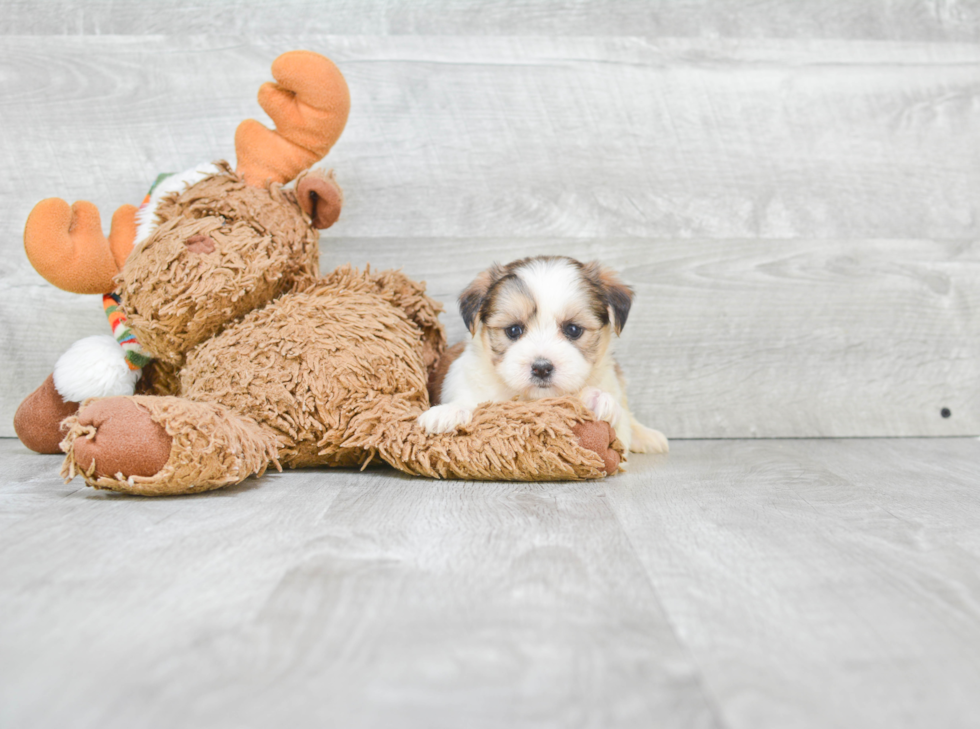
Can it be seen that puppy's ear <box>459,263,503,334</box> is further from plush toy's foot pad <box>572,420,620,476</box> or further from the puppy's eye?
plush toy's foot pad <box>572,420,620,476</box>

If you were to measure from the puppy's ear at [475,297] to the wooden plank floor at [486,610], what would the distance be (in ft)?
1.64

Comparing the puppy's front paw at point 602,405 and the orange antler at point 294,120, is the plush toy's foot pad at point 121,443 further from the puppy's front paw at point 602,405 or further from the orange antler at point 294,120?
the puppy's front paw at point 602,405

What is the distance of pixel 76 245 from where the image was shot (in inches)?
65.5

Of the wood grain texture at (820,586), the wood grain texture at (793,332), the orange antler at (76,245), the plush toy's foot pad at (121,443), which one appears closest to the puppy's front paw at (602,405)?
the wood grain texture at (820,586)

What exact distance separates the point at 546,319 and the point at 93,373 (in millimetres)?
1034

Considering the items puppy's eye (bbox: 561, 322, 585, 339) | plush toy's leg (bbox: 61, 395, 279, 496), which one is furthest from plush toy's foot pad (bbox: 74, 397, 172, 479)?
puppy's eye (bbox: 561, 322, 585, 339)

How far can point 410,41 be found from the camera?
7.00 feet

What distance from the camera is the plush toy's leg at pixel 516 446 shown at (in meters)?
1.47

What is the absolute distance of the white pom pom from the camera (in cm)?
172

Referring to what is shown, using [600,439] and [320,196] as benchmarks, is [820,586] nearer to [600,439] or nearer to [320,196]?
[600,439]

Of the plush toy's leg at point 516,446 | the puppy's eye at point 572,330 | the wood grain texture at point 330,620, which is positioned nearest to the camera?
the wood grain texture at point 330,620

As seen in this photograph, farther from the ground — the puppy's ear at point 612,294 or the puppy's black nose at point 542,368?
the puppy's ear at point 612,294

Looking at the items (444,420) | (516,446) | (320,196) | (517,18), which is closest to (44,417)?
(320,196)

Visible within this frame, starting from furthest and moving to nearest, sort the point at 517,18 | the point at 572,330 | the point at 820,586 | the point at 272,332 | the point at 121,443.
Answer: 1. the point at 517,18
2. the point at 572,330
3. the point at 272,332
4. the point at 121,443
5. the point at 820,586
